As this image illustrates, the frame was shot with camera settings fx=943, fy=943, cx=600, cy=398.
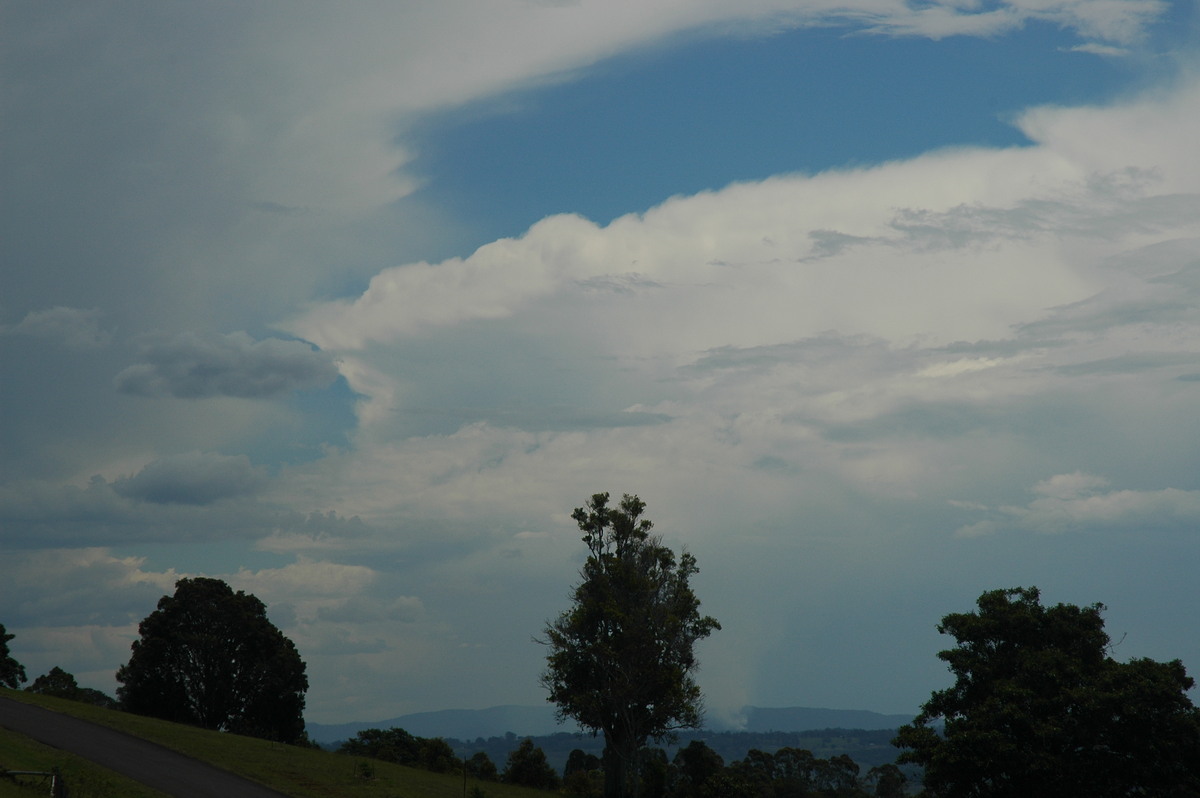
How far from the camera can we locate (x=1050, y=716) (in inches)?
1479

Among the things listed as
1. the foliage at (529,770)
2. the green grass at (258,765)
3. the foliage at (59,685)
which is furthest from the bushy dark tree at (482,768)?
the foliage at (59,685)

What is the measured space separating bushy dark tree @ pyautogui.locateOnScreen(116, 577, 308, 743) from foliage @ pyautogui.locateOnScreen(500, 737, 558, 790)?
18625mm

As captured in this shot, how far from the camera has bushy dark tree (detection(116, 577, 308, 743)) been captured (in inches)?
2931

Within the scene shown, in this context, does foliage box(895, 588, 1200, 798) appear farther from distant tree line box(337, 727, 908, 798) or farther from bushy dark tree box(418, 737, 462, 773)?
bushy dark tree box(418, 737, 462, 773)

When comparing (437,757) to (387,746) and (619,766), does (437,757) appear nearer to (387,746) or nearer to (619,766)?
(387,746)

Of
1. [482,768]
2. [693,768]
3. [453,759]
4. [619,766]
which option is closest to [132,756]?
[619,766]

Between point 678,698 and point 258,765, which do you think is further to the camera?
point 678,698

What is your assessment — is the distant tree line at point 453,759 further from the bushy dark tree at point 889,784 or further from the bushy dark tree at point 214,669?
the bushy dark tree at point 889,784

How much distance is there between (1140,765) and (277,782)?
1422 inches

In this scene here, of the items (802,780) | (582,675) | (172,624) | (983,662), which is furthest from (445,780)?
(802,780)

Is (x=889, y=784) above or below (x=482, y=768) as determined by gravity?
below

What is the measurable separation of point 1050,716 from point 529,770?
4392 centimetres

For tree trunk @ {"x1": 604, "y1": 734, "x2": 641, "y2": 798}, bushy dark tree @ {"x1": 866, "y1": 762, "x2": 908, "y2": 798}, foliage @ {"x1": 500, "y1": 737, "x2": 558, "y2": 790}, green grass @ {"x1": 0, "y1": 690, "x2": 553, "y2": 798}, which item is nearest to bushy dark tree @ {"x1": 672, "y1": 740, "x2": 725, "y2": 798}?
tree trunk @ {"x1": 604, "y1": 734, "x2": 641, "y2": 798}

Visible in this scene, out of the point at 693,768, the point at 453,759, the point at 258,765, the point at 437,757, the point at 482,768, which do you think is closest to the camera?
the point at 258,765
